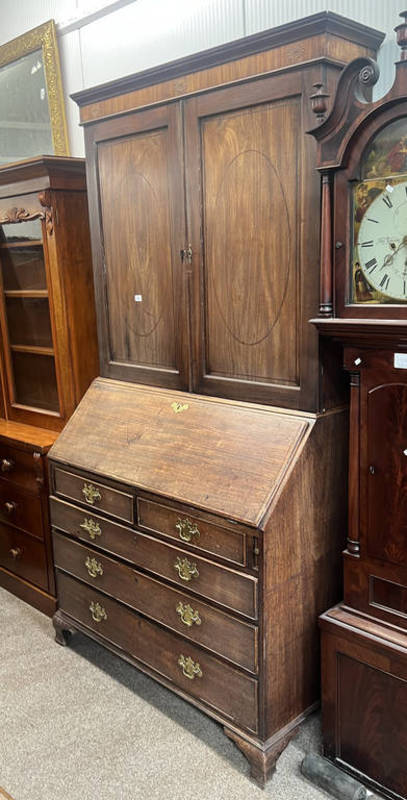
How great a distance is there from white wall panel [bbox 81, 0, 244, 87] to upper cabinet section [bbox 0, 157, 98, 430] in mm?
626

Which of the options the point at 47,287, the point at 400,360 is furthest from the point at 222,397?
the point at 47,287

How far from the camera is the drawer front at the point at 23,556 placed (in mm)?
3008

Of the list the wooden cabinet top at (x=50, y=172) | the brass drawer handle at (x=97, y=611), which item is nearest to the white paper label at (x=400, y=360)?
the brass drawer handle at (x=97, y=611)

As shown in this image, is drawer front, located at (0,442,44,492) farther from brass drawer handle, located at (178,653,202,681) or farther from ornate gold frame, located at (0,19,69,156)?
ornate gold frame, located at (0,19,69,156)

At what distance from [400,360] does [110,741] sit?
5.18 ft

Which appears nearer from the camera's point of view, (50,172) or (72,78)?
(50,172)

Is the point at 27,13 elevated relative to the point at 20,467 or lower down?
elevated

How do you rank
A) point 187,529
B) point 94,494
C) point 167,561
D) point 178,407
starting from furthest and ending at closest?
point 94,494 → point 178,407 → point 167,561 → point 187,529

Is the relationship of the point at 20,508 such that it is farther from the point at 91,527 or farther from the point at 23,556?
the point at 91,527

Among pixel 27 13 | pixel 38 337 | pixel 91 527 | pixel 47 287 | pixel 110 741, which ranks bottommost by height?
pixel 110 741

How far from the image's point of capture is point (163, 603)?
2230 millimetres

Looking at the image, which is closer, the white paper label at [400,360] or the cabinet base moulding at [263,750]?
the white paper label at [400,360]

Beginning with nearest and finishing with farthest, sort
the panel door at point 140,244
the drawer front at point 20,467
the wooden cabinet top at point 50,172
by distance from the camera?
the panel door at point 140,244 → the wooden cabinet top at point 50,172 → the drawer front at point 20,467

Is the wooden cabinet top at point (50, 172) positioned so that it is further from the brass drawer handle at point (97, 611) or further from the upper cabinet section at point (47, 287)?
the brass drawer handle at point (97, 611)
